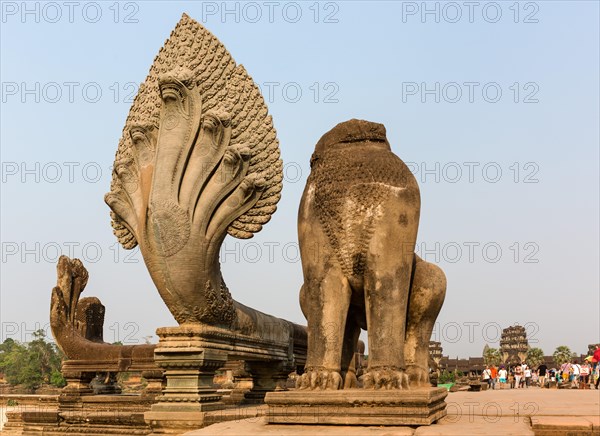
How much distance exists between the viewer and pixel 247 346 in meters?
7.56

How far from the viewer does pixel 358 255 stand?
4.73m

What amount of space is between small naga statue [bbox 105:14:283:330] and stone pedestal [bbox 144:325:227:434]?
0.19 meters

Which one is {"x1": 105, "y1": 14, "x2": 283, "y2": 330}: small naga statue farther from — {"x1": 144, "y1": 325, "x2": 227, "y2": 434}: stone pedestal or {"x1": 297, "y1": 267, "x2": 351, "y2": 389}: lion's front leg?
{"x1": 297, "y1": 267, "x2": 351, "y2": 389}: lion's front leg

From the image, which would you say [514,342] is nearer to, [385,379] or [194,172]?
[194,172]

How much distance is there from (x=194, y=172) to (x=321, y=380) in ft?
9.71

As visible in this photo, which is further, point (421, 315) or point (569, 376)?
point (569, 376)

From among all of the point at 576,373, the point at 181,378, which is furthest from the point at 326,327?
the point at 576,373

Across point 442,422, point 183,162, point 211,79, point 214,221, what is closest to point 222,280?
point 214,221

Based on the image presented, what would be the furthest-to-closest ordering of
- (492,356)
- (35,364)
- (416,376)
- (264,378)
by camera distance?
(492,356) → (35,364) → (264,378) → (416,376)

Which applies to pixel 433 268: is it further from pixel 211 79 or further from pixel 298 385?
pixel 211 79

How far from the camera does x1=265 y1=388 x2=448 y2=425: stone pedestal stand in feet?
13.7

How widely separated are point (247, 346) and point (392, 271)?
322 centimetres

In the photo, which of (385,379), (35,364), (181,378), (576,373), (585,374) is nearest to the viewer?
(385,379)

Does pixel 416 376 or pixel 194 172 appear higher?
pixel 194 172
